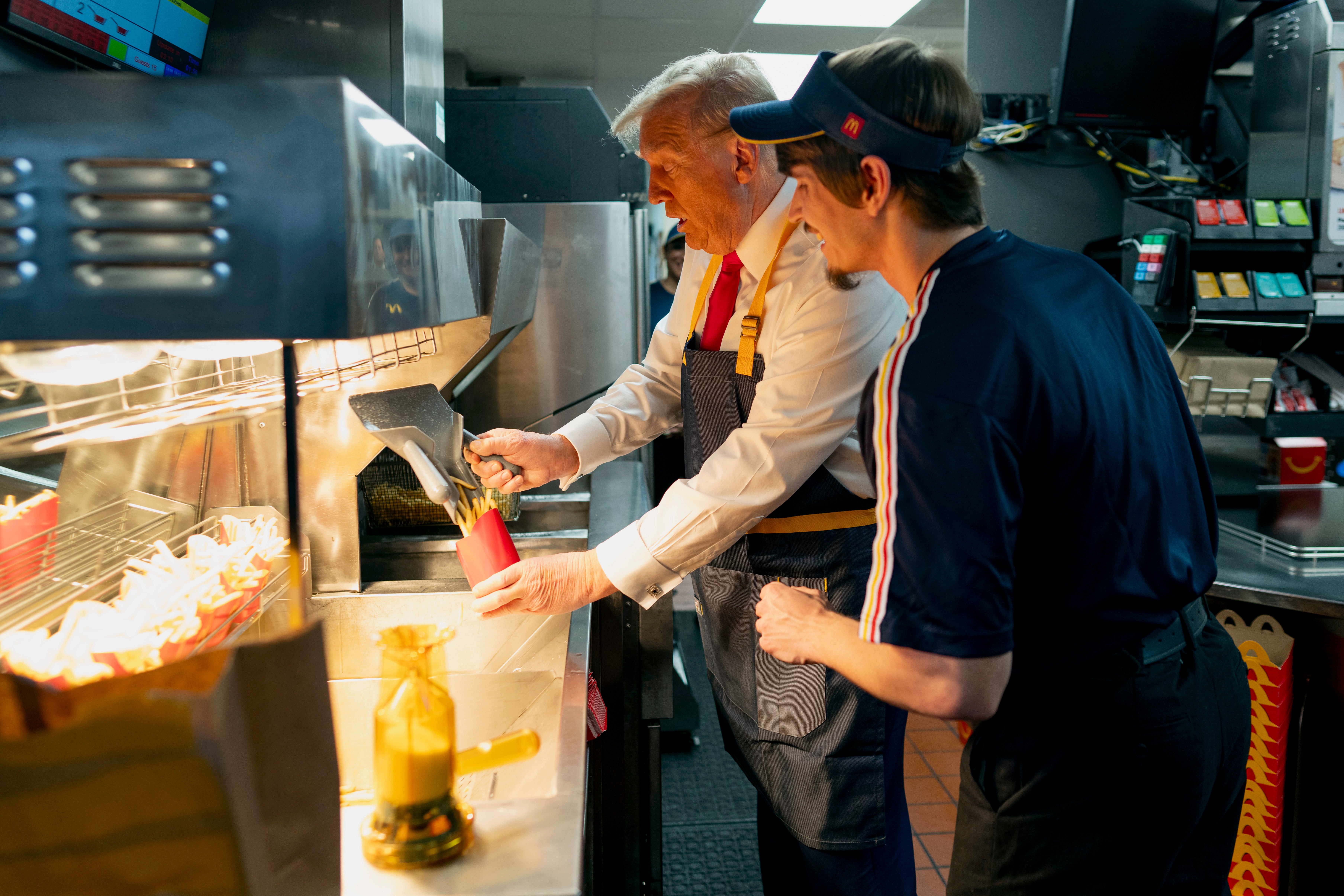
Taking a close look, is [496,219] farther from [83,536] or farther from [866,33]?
[866,33]

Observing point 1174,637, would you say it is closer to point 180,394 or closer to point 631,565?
point 631,565

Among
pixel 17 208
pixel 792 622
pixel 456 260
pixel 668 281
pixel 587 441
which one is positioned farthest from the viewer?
pixel 668 281

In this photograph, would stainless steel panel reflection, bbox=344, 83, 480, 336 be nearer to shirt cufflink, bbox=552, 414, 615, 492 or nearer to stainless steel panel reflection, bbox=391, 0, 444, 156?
stainless steel panel reflection, bbox=391, 0, 444, 156

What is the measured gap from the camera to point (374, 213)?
0.57 m

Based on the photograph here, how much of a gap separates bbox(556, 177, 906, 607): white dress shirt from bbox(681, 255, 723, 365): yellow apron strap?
17cm

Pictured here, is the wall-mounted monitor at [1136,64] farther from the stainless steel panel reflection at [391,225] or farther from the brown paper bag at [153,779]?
the brown paper bag at [153,779]

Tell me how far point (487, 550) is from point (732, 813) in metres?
1.75

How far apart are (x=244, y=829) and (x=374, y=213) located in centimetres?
42

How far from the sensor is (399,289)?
2.07ft

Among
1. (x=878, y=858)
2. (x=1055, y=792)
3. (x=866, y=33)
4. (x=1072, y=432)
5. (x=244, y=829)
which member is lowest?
(x=878, y=858)

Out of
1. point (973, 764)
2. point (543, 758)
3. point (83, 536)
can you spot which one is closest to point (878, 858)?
point (973, 764)

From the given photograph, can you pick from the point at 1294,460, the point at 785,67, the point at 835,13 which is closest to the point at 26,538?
the point at 1294,460

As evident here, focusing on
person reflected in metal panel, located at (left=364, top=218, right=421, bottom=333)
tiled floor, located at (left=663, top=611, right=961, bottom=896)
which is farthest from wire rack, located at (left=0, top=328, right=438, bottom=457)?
tiled floor, located at (left=663, top=611, right=961, bottom=896)

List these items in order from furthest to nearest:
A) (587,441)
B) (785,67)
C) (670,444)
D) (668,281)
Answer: (785,67), (668,281), (670,444), (587,441)
